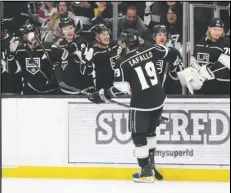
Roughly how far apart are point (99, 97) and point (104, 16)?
0.73m

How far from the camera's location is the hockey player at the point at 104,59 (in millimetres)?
6242

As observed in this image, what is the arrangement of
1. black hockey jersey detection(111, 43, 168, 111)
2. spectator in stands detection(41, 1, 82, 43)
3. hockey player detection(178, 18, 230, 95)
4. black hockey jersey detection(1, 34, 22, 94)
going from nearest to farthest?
1. black hockey jersey detection(111, 43, 168, 111)
2. hockey player detection(178, 18, 230, 95)
3. black hockey jersey detection(1, 34, 22, 94)
4. spectator in stands detection(41, 1, 82, 43)

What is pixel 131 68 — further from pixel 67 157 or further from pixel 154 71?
pixel 67 157

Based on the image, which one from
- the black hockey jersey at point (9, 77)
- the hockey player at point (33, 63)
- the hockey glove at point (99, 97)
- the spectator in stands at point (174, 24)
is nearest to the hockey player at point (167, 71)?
the spectator in stands at point (174, 24)

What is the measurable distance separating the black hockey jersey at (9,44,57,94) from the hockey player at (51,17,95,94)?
0.10 meters

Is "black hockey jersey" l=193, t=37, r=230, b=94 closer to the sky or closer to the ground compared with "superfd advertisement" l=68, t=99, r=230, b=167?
closer to the sky

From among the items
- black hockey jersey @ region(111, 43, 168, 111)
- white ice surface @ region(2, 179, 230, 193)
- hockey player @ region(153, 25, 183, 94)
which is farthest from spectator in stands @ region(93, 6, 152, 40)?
white ice surface @ region(2, 179, 230, 193)

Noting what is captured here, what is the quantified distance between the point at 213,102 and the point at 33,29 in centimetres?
161

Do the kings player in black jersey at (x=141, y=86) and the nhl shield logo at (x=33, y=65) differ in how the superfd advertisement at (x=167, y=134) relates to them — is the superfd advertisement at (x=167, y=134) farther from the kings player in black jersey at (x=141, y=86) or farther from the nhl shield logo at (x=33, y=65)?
the nhl shield logo at (x=33, y=65)

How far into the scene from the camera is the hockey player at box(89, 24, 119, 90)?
20.5ft

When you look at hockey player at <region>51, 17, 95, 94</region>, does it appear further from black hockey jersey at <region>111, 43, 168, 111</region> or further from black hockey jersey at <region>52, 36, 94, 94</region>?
black hockey jersey at <region>111, 43, 168, 111</region>

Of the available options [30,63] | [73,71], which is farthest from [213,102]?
[30,63]

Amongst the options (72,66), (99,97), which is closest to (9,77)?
(72,66)

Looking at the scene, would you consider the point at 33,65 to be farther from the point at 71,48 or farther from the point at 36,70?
the point at 71,48
